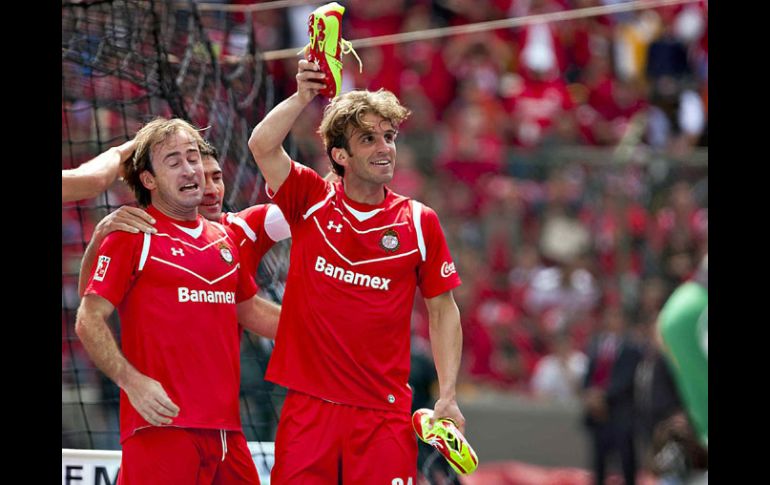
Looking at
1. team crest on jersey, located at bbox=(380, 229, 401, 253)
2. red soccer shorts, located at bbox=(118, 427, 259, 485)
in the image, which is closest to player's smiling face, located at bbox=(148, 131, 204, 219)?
team crest on jersey, located at bbox=(380, 229, 401, 253)

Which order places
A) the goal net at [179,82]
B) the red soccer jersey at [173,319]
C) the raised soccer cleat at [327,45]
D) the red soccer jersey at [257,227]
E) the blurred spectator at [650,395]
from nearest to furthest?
1. the red soccer jersey at [173,319]
2. the raised soccer cleat at [327,45]
3. the red soccer jersey at [257,227]
4. the goal net at [179,82]
5. the blurred spectator at [650,395]

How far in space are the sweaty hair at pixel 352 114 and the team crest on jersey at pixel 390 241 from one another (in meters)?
0.35

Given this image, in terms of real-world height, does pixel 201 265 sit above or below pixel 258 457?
above

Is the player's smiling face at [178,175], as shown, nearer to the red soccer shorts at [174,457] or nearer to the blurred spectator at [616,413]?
the red soccer shorts at [174,457]

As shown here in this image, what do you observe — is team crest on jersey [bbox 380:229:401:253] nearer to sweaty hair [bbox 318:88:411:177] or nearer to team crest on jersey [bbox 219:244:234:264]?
sweaty hair [bbox 318:88:411:177]

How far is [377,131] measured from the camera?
5.54 m

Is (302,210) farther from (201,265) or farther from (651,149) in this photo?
(651,149)

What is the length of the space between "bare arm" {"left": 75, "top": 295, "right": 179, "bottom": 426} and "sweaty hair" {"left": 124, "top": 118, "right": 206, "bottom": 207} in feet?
1.96

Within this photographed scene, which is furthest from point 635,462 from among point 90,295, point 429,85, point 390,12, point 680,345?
point 90,295

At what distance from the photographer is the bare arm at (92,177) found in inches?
217

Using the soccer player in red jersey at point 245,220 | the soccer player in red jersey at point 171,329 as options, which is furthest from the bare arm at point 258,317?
the soccer player in red jersey at point 171,329

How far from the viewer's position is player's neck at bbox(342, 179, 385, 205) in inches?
222

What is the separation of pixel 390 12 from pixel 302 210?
36.8 ft

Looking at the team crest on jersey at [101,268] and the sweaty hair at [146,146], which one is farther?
the sweaty hair at [146,146]
